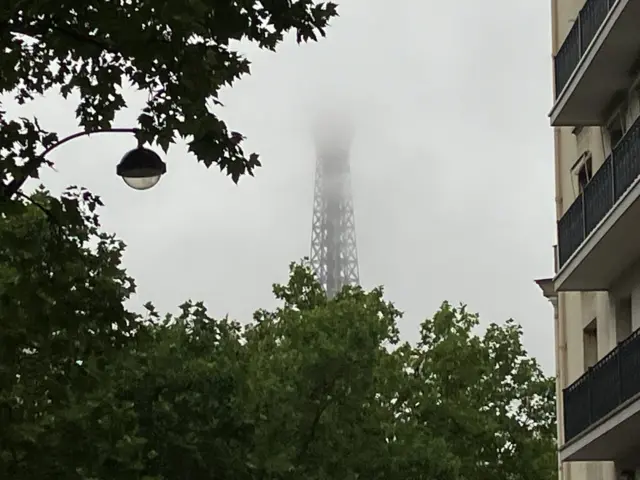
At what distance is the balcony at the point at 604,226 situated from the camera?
21.5m

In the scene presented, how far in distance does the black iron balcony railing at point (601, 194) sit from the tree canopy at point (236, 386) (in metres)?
6.55

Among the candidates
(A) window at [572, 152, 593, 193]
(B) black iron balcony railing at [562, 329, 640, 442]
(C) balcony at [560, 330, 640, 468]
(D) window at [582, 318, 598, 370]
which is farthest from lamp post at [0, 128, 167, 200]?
(D) window at [582, 318, 598, 370]

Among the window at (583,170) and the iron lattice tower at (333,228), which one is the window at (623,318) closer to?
the window at (583,170)

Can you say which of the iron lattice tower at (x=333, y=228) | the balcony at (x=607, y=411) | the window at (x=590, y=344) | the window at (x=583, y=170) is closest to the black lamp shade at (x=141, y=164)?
the balcony at (x=607, y=411)

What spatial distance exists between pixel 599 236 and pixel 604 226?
48cm

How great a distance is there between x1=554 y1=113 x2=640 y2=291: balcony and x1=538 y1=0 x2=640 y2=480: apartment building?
20mm

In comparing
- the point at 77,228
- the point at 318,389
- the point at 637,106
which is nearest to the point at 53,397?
the point at 77,228

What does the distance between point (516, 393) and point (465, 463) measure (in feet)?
22.7

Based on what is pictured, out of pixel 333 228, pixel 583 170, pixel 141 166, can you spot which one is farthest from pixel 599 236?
pixel 333 228

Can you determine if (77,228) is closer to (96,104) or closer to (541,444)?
(96,104)

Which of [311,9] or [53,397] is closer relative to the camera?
[311,9]

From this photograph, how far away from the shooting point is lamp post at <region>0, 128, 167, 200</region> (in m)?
11.1

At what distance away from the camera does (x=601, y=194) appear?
23.5m

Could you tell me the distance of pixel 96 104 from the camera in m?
11.5
